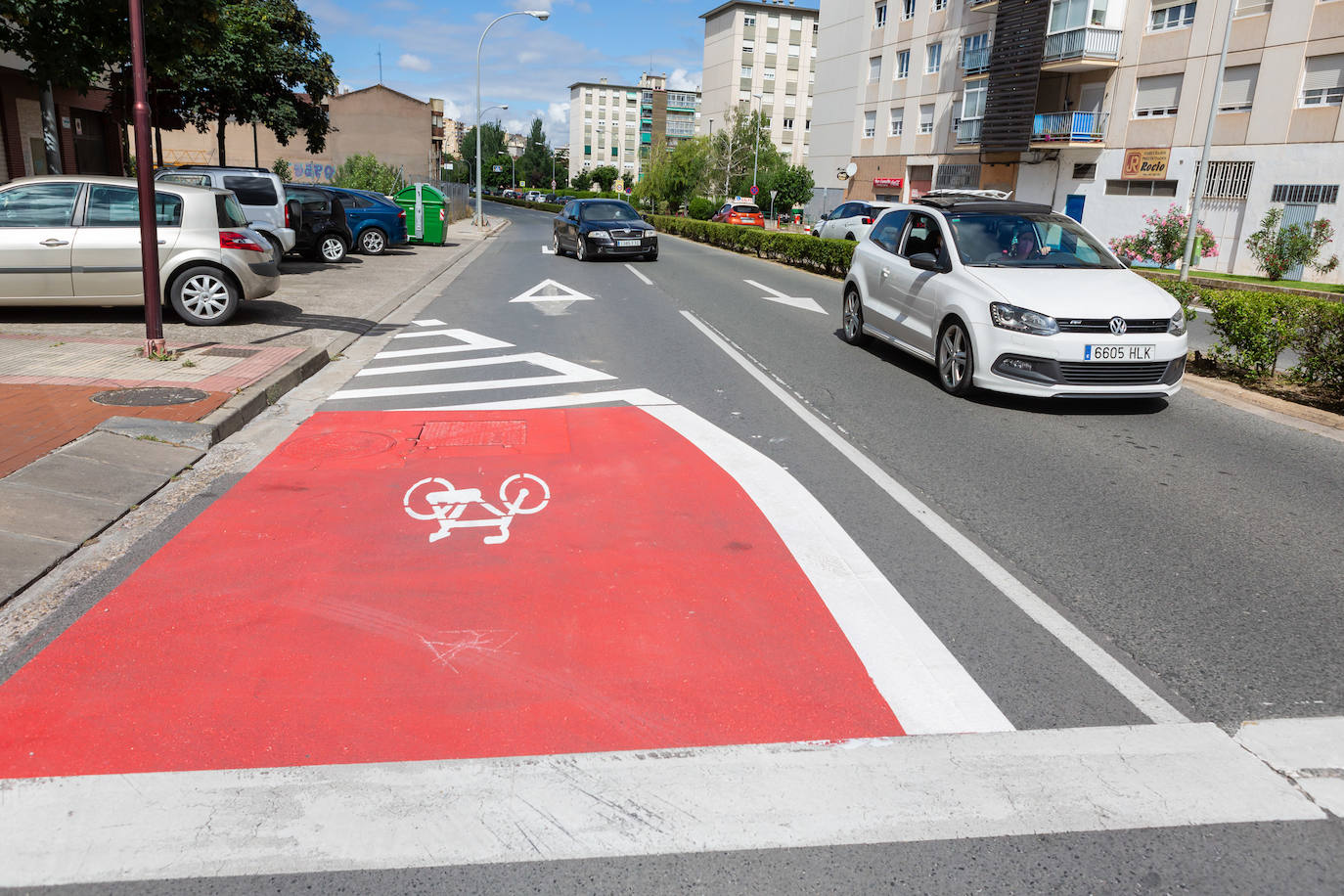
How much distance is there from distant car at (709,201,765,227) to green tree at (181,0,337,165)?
2081cm

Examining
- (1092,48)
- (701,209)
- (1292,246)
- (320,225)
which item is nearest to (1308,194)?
(1292,246)

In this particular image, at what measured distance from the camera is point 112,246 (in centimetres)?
1056

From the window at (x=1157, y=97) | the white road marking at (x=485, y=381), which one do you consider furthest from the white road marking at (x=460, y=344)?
the window at (x=1157, y=97)

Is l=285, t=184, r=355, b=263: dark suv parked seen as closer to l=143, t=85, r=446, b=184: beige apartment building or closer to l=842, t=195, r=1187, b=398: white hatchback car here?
l=842, t=195, r=1187, b=398: white hatchback car

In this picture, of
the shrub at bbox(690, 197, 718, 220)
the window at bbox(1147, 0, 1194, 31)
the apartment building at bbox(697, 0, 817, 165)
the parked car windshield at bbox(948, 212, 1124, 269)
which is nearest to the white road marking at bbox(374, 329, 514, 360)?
the parked car windshield at bbox(948, 212, 1124, 269)

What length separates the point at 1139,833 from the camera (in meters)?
2.78

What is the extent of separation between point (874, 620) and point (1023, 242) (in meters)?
6.23

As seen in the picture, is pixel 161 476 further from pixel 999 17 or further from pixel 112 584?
pixel 999 17

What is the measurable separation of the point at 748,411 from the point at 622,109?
524 ft

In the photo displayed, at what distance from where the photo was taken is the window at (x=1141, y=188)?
3412 centimetres

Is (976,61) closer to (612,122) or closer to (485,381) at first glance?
(485,381)

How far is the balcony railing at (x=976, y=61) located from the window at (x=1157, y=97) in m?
8.68

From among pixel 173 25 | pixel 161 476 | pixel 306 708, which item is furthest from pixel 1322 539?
pixel 173 25

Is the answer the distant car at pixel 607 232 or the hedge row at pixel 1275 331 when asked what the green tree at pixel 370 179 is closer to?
the distant car at pixel 607 232
